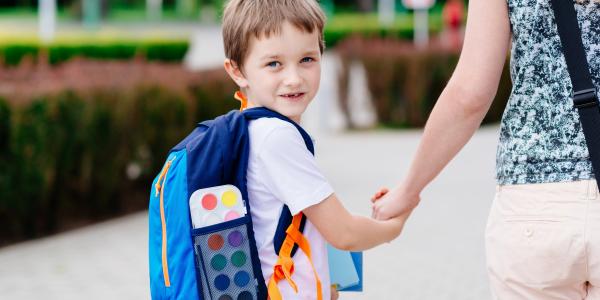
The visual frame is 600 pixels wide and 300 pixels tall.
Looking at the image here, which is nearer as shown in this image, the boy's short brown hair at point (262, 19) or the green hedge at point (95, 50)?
the boy's short brown hair at point (262, 19)

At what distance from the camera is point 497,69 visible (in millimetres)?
2529

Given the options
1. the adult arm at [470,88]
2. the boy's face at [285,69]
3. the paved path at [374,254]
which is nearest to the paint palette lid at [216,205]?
the boy's face at [285,69]

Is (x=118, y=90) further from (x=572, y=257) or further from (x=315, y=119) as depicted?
(x=315, y=119)

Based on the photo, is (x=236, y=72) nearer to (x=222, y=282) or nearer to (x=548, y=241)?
(x=222, y=282)

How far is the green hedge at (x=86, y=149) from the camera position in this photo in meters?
7.35

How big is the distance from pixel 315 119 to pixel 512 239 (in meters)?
14.4

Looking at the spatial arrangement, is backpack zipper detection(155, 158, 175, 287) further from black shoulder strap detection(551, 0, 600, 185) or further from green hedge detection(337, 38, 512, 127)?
green hedge detection(337, 38, 512, 127)

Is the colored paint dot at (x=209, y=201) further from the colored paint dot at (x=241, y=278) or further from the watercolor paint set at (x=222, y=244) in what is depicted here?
the colored paint dot at (x=241, y=278)

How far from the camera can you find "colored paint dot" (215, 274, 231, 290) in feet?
8.57

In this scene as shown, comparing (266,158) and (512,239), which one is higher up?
(266,158)

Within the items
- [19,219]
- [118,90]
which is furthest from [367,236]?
[118,90]

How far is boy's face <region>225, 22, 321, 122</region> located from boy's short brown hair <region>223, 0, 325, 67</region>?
16mm

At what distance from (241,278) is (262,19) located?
63 centimetres

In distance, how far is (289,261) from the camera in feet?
8.64
